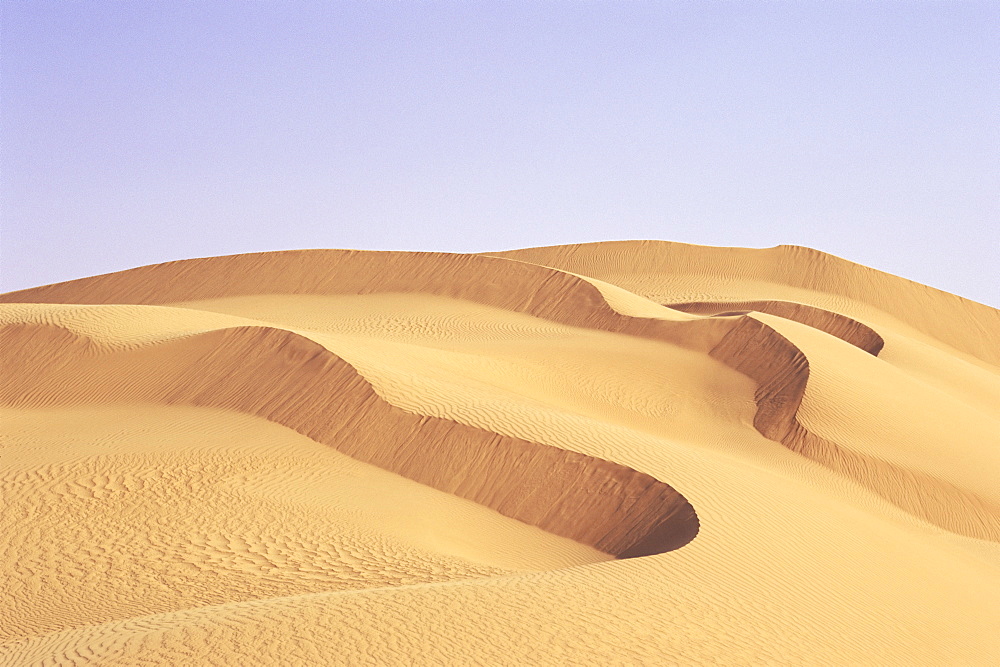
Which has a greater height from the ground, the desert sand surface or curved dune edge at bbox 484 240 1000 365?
curved dune edge at bbox 484 240 1000 365

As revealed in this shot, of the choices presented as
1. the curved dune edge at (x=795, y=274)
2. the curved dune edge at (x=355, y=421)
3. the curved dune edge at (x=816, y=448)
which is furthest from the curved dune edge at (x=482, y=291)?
the curved dune edge at (x=795, y=274)

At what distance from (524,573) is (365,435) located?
16.0 feet

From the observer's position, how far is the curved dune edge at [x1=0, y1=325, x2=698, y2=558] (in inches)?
444

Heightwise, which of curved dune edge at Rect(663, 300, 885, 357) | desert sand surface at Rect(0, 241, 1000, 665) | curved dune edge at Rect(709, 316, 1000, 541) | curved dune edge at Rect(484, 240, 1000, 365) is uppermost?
curved dune edge at Rect(484, 240, 1000, 365)

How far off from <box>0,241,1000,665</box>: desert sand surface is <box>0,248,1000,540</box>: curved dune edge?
0.12m

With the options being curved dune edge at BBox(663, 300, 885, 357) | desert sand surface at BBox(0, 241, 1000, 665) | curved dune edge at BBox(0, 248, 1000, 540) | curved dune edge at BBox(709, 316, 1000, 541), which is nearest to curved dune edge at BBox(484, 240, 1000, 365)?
curved dune edge at BBox(663, 300, 885, 357)

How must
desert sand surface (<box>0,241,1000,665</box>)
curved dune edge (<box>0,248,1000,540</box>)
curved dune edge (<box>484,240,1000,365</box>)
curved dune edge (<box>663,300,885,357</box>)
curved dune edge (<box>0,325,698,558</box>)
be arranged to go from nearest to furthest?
desert sand surface (<box>0,241,1000,665</box>) → curved dune edge (<box>0,325,698,558</box>) → curved dune edge (<box>0,248,1000,540</box>) → curved dune edge (<box>663,300,885,357</box>) → curved dune edge (<box>484,240,1000,365</box>)

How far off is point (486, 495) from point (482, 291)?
1350 centimetres

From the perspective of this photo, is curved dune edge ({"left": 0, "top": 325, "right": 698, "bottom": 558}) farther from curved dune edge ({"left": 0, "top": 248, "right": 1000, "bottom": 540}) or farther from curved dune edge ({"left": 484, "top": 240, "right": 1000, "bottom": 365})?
curved dune edge ({"left": 484, "top": 240, "right": 1000, "bottom": 365})

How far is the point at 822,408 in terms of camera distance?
16672mm

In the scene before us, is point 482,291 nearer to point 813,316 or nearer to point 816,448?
point 813,316

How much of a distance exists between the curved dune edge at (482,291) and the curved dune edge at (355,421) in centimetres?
565

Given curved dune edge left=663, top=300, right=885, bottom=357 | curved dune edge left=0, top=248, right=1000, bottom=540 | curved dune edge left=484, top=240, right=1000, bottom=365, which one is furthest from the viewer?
curved dune edge left=484, top=240, right=1000, bottom=365

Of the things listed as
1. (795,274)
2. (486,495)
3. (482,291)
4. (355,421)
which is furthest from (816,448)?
(795,274)
